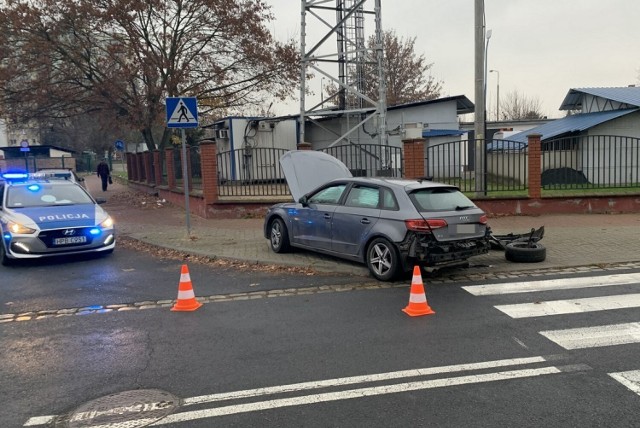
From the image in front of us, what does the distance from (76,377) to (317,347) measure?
2.11 meters

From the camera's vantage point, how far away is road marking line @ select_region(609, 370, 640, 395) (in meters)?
3.97

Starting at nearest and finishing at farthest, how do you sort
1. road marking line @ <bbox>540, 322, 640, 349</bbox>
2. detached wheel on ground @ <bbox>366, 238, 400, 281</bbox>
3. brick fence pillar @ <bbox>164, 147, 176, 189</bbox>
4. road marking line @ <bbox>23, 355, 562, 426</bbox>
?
1. road marking line @ <bbox>23, 355, 562, 426</bbox>
2. road marking line @ <bbox>540, 322, 640, 349</bbox>
3. detached wheel on ground @ <bbox>366, 238, 400, 281</bbox>
4. brick fence pillar @ <bbox>164, 147, 176, 189</bbox>

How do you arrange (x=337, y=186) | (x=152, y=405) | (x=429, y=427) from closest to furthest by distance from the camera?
1. (x=429, y=427)
2. (x=152, y=405)
3. (x=337, y=186)

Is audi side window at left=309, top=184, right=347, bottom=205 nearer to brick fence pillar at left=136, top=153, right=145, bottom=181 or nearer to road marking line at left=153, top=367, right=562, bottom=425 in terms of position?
road marking line at left=153, top=367, right=562, bottom=425

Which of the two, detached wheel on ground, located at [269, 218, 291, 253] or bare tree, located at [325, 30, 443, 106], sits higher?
bare tree, located at [325, 30, 443, 106]

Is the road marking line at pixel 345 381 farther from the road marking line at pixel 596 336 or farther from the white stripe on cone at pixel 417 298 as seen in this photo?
the white stripe on cone at pixel 417 298

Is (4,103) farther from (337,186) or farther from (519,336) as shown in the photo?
(519,336)

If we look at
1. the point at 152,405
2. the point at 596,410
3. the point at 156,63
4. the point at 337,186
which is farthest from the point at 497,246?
the point at 156,63

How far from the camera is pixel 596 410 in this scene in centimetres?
363

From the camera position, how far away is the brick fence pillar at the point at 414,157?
13.7 m

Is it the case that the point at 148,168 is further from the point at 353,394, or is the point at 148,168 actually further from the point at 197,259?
the point at 353,394

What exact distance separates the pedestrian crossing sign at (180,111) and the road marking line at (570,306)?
7452 mm

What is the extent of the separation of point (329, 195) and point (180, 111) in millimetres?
4160

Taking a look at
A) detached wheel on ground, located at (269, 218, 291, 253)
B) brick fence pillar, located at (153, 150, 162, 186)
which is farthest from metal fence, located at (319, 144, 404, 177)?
brick fence pillar, located at (153, 150, 162, 186)
